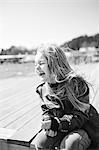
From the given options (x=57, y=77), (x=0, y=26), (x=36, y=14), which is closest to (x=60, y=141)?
(x=57, y=77)

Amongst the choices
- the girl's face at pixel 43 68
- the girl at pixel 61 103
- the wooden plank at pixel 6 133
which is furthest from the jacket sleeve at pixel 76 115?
the wooden plank at pixel 6 133

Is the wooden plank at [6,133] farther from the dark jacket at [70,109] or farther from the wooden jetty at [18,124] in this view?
the dark jacket at [70,109]

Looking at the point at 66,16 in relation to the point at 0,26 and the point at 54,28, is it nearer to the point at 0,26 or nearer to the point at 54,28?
the point at 54,28

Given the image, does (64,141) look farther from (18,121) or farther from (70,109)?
(18,121)

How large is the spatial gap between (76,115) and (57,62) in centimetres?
28

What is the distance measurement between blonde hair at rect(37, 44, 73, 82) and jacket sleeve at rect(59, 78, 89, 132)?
62 mm

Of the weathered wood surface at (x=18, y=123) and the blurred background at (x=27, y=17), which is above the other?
the blurred background at (x=27, y=17)

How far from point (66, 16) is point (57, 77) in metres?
3.59

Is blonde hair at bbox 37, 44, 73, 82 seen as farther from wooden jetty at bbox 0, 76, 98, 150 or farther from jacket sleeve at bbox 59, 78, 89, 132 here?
wooden jetty at bbox 0, 76, 98, 150

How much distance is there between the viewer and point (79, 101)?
96 cm

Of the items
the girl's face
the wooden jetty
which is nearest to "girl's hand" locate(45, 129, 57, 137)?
the wooden jetty

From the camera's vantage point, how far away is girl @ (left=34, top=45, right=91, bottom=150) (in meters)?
0.93

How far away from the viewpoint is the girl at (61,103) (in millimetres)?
933

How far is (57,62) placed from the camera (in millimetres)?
997
